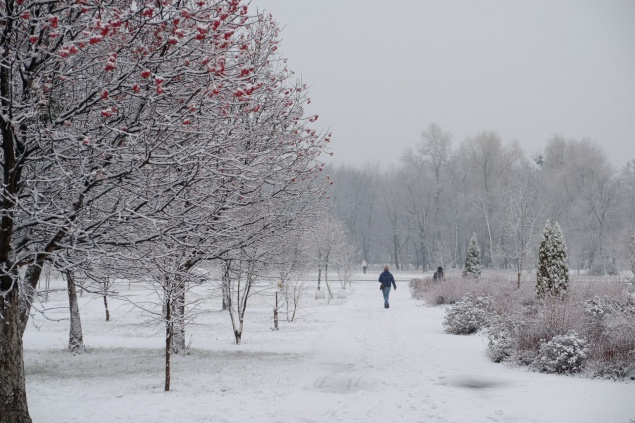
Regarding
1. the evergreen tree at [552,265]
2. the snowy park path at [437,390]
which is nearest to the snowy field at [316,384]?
the snowy park path at [437,390]

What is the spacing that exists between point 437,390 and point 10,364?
605cm

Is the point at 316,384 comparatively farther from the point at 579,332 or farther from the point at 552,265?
the point at 552,265

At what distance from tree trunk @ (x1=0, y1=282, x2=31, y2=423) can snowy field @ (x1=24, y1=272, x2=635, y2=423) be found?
88cm

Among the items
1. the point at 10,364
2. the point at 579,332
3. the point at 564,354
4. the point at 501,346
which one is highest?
the point at 10,364

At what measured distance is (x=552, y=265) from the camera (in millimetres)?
18391

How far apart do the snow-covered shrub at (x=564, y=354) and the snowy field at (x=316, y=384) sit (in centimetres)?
29

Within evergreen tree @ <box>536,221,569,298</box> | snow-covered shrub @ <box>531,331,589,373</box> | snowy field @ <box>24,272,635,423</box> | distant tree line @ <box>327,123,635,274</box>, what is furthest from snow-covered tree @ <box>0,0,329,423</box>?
distant tree line @ <box>327,123,635,274</box>

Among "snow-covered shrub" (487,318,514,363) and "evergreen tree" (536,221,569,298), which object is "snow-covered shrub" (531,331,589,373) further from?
"evergreen tree" (536,221,569,298)

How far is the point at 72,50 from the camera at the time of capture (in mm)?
4355

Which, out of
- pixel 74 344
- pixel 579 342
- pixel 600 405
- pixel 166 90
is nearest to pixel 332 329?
pixel 74 344

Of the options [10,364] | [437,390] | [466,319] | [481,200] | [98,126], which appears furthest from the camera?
[481,200]

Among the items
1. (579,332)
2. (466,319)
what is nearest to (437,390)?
(579,332)

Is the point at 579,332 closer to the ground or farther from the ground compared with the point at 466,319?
farther from the ground

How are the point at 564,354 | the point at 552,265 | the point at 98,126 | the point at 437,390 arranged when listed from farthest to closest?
1. the point at 552,265
2. the point at 564,354
3. the point at 437,390
4. the point at 98,126
